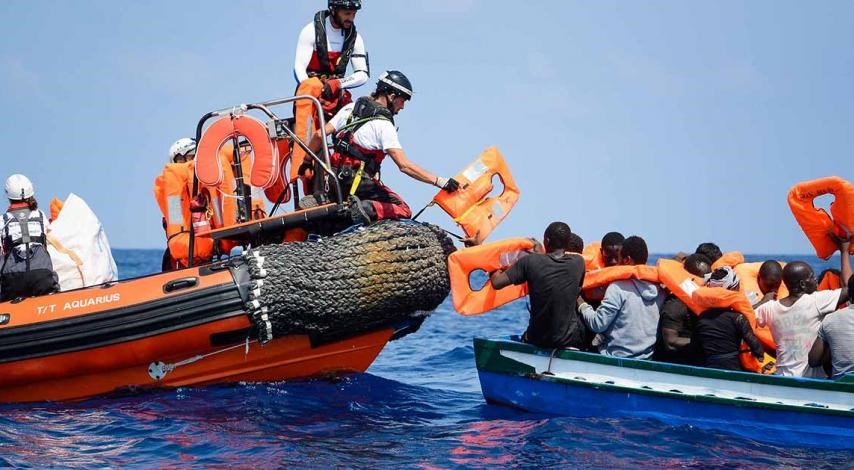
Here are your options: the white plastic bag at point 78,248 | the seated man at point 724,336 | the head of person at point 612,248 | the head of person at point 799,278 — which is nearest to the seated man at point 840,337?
the head of person at point 799,278

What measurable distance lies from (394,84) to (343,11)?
1051 millimetres

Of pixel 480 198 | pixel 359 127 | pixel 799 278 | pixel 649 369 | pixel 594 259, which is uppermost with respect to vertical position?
pixel 359 127

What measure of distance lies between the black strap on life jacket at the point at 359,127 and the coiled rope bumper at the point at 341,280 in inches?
23.0

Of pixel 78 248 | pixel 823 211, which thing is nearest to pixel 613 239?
pixel 823 211

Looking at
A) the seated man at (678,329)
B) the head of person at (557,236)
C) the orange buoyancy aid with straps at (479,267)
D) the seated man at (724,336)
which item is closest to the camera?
the seated man at (724,336)

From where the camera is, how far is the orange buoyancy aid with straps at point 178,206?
351 inches

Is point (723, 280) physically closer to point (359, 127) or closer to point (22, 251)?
point (359, 127)

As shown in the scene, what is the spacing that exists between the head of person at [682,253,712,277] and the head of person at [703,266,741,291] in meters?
0.17

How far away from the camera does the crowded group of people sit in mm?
7059

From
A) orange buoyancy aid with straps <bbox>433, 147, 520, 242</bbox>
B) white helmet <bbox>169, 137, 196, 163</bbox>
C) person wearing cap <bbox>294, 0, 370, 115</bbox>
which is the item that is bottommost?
orange buoyancy aid with straps <bbox>433, 147, 520, 242</bbox>

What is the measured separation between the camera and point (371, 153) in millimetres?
8391

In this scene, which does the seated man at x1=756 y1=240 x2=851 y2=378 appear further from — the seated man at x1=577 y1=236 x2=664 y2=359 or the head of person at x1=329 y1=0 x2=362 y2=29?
the head of person at x1=329 y1=0 x2=362 y2=29

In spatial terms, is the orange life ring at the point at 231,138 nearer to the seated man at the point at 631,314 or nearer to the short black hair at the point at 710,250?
the seated man at the point at 631,314

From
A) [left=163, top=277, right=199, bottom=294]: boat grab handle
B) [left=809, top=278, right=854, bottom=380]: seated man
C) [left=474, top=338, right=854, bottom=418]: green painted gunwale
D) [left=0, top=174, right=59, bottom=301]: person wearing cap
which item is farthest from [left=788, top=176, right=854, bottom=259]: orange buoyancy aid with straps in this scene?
[left=0, top=174, right=59, bottom=301]: person wearing cap
